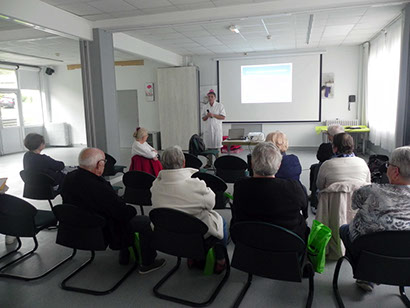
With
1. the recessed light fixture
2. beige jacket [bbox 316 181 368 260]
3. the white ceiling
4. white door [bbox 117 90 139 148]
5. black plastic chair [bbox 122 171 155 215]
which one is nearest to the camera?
beige jacket [bbox 316 181 368 260]

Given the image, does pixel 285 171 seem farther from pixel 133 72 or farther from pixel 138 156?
pixel 133 72

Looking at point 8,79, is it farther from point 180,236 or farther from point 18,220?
point 180,236

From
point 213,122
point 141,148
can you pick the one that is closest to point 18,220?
point 141,148

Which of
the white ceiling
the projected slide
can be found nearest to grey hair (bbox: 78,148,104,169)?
the white ceiling

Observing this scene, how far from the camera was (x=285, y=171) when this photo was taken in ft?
10.2

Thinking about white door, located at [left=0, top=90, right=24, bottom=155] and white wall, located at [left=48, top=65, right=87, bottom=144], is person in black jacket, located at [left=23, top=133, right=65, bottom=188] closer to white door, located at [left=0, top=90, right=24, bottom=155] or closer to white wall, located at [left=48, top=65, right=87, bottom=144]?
white door, located at [left=0, top=90, right=24, bottom=155]

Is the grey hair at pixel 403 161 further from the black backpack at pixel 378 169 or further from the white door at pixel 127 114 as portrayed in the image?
the white door at pixel 127 114

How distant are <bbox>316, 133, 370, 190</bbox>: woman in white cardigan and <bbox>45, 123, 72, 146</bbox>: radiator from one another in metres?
10.5

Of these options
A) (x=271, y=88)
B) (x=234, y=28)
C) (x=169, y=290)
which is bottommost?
(x=169, y=290)

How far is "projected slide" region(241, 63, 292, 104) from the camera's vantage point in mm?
9164

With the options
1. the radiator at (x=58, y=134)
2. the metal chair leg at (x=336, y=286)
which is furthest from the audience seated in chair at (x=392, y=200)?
the radiator at (x=58, y=134)

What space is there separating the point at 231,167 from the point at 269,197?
230 centimetres

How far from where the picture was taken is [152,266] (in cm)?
272

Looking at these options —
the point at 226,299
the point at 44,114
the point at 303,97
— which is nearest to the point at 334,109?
the point at 303,97
